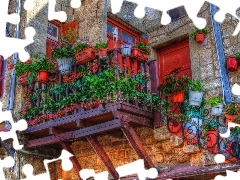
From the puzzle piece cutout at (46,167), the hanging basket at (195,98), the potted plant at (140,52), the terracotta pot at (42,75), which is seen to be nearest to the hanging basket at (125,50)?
the potted plant at (140,52)

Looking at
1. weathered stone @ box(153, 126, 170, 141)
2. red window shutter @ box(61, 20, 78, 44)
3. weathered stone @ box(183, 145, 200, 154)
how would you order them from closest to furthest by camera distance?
weathered stone @ box(183, 145, 200, 154), weathered stone @ box(153, 126, 170, 141), red window shutter @ box(61, 20, 78, 44)

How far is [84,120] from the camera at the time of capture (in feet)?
26.7

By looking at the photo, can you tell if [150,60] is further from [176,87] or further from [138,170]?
[138,170]

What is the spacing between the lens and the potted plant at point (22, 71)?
891cm

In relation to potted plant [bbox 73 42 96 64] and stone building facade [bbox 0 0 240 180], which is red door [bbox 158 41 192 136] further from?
potted plant [bbox 73 42 96 64]

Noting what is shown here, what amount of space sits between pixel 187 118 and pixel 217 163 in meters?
0.96

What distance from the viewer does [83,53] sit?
27.0 feet

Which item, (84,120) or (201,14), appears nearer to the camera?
(84,120)

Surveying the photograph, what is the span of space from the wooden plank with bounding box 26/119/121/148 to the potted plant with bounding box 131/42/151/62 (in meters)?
1.27

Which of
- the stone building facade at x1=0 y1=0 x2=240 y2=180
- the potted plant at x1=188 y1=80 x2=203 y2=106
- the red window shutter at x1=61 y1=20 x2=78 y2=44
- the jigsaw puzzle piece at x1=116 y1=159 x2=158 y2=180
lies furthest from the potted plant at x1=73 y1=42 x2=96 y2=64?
the red window shutter at x1=61 y1=20 x2=78 y2=44

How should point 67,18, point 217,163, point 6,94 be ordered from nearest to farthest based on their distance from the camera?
1. point 217,163
2. point 6,94
3. point 67,18

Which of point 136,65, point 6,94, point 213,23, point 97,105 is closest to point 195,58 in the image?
point 213,23

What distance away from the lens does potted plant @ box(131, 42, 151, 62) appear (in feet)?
26.8

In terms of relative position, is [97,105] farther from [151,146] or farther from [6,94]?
[6,94]
